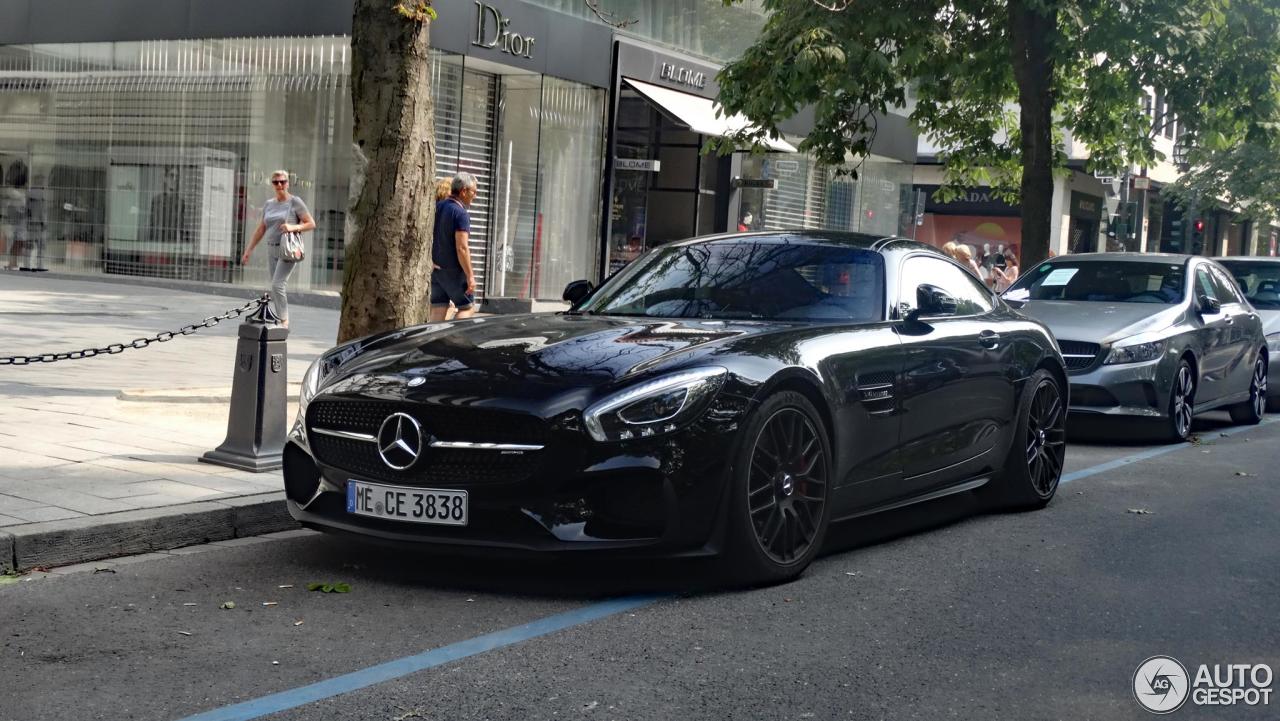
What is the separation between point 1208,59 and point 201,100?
14639 mm

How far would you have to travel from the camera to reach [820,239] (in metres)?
7.04

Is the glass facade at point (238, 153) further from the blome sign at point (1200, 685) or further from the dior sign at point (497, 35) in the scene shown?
the blome sign at point (1200, 685)

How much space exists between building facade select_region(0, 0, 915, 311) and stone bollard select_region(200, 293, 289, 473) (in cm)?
1358

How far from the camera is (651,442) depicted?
16.9ft

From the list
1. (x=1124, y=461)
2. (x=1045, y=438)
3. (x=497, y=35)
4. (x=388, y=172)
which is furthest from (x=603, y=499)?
(x=497, y=35)

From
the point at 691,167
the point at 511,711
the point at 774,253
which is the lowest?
the point at 511,711

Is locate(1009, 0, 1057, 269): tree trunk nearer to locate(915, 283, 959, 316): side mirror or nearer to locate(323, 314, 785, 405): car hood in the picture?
locate(915, 283, 959, 316): side mirror

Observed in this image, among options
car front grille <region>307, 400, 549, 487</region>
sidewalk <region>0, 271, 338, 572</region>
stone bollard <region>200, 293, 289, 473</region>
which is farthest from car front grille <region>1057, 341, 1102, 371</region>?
car front grille <region>307, 400, 549, 487</region>

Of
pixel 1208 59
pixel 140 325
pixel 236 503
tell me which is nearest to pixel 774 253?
pixel 236 503

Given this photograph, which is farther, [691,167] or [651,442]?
[691,167]

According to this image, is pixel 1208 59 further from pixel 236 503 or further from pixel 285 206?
pixel 236 503

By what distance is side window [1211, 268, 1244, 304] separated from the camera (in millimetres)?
13031

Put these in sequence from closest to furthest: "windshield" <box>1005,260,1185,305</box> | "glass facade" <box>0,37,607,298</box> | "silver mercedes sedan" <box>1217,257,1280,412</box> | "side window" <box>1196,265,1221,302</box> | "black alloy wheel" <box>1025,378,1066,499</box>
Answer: "black alloy wheel" <box>1025,378,1066,499</box>, "windshield" <box>1005,260,1185,305</box>, "side window" <box>1196,265,1221,302</box>, "silver mercedes sedan" <box>1217,257,1280,412</box>, "glass facade" <box>0,37,607,298</box>

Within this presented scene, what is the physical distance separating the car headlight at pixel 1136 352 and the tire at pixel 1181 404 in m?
0.35
